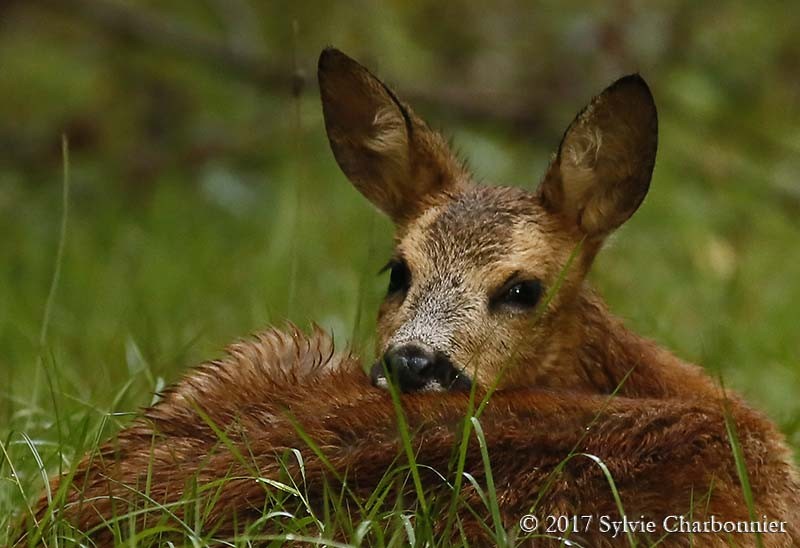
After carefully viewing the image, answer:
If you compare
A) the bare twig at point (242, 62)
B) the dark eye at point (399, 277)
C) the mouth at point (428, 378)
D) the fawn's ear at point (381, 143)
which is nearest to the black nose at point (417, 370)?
the mouth at point (428, 378)

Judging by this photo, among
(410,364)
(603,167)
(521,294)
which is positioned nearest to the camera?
(410,364)

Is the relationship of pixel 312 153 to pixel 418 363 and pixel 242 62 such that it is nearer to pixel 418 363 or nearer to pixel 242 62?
pixel 242 62

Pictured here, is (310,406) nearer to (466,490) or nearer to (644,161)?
(466,490)

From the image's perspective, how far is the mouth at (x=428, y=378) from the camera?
381cm

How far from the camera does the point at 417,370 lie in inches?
153

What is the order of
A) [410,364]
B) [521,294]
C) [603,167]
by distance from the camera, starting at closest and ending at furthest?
[410,364] < [521,294] < [603,167]

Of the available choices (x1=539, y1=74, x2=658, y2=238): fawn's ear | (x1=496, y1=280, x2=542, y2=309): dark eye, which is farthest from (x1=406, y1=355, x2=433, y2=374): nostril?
(x1=539, y1=74, x2=658, y2=238): fawn's ear

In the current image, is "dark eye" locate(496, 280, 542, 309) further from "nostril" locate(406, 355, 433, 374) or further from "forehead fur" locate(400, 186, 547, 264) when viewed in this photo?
"nostril" locate(406, 355, 433, 374)

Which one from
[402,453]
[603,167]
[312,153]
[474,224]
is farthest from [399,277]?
[312,153]

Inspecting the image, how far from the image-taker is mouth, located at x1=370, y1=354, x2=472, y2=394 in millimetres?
3810

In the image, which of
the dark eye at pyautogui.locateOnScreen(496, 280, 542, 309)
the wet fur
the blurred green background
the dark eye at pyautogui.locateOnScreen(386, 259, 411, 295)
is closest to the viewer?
the wet fur

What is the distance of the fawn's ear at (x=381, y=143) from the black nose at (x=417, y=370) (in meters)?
0.98

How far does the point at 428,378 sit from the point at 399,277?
72 cm

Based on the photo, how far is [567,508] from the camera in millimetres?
3135
